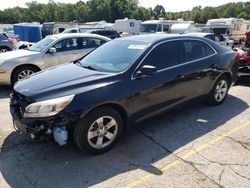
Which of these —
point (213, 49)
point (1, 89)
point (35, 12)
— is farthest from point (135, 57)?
point (35, 12)

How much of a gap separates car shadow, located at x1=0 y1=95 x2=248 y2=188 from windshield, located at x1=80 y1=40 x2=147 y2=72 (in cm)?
116

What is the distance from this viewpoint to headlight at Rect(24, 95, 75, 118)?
3604 mm

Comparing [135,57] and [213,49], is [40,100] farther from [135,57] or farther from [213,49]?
[213,49]

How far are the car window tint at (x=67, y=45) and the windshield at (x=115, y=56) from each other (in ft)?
11.0

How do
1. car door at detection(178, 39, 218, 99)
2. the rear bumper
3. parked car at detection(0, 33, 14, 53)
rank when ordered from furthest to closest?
parked car at detection(0, 33, 14, 53), the rear bumper, car door at detection(178, 39, 218, 99)

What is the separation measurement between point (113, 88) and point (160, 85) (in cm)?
92

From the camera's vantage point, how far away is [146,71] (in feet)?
13.8

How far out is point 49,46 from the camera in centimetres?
818

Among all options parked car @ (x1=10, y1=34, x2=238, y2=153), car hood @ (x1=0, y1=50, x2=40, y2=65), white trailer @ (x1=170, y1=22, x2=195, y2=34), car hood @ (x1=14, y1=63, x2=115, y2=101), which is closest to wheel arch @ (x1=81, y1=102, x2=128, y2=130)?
parked car @ (x1=10, y1=34, x2=238, y2=153)

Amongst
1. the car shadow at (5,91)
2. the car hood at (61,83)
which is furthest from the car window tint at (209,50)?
the car shadow at (5,91)

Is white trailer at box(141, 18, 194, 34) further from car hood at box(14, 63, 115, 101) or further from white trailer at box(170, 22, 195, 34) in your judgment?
car hood at box(14, 63, 115, 101)

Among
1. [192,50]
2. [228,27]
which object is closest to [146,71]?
[192,50]

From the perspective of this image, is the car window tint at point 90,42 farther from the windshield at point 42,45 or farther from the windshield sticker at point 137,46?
the windshield sticker at point 137,46

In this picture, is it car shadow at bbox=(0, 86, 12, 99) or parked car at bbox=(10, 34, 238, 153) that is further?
car shadow at bbox=(0, 86, 12, 99)
